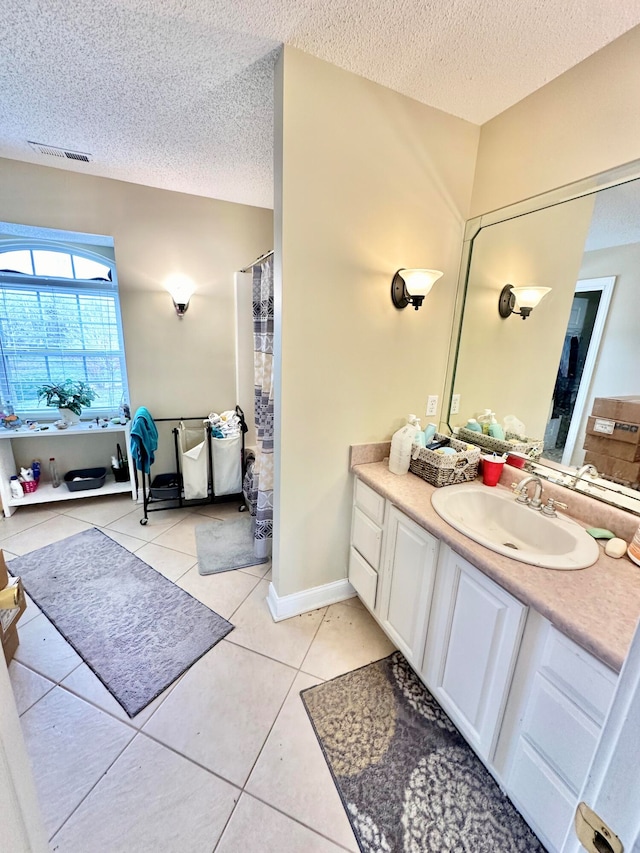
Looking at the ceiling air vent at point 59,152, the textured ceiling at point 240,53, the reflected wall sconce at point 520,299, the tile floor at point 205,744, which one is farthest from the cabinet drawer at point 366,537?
the ceiling air vent at point 59,152

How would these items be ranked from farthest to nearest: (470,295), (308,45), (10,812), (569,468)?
(470,295), (569,468), (308,45), (10,812)

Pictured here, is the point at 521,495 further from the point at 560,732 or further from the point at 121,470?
the point at 121,470

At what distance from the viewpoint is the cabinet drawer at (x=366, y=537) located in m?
1.69

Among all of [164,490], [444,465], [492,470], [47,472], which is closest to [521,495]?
[492,470]

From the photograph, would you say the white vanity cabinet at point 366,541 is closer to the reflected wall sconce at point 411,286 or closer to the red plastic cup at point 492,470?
the red plastic cup at point 492,470

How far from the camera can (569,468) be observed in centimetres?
143

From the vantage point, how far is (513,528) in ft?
4.75

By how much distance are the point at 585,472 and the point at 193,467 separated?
254 centimetres

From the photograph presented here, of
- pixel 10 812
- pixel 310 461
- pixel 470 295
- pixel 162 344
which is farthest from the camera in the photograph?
pixel 162 344

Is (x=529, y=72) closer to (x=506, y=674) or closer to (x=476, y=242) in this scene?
(x=476, y=242)

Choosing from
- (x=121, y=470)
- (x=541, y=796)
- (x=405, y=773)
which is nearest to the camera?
(x=541, y=796)

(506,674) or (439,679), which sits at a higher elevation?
(506,674)

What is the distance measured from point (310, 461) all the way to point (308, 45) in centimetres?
172

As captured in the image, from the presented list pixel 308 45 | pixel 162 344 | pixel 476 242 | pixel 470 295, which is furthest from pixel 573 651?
pixel 162 344
